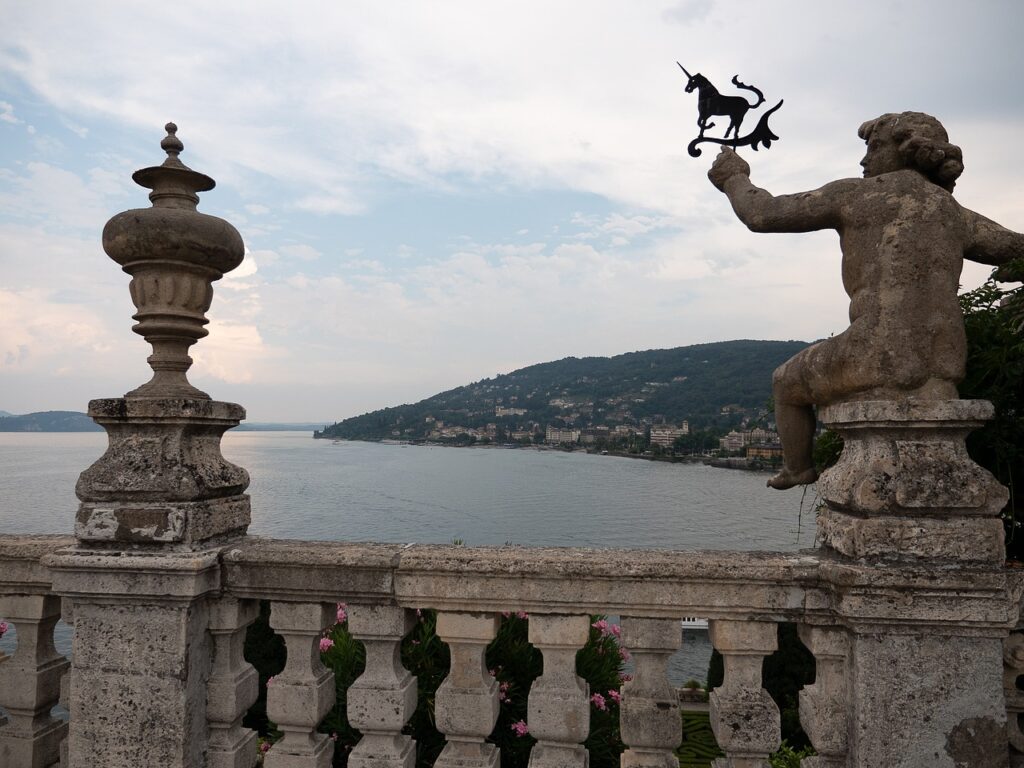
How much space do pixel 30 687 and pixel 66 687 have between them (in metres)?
0.15

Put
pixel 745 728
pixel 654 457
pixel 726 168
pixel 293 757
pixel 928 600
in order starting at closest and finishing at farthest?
pixel 928 600 → pixel 745 728 → pixel 293 757 → pixel 726 168 → pixel 654 457

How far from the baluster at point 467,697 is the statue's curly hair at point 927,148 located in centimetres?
264

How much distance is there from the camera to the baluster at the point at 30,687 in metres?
2.98

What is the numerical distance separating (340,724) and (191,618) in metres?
2.98

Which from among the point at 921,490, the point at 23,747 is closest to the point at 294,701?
the point at 23,747

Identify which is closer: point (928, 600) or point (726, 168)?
point (928, 600)

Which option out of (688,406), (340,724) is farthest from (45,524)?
(688,406)

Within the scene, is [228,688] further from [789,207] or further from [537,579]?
[789,207]

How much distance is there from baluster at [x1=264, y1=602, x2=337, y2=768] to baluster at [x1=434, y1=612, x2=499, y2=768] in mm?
536

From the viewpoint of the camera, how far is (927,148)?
8.71 feet

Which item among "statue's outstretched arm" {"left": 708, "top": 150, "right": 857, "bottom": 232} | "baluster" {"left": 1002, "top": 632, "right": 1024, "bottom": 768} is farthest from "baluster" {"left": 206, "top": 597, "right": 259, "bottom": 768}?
"baluster" {"left": 1002, "top": 632, "right": 1024, "bottom": 768}

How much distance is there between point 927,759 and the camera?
233 centimetres

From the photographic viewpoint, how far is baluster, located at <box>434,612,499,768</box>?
8.48 feet

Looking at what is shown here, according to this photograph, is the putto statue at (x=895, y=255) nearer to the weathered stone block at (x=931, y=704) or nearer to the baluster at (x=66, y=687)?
the weathered stone block at (x=931, y=704)
